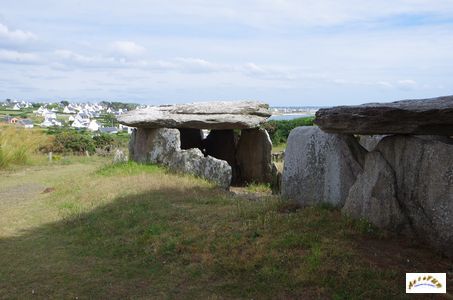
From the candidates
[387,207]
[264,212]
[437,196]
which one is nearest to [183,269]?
[264,212]

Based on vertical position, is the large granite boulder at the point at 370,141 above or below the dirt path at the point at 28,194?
above

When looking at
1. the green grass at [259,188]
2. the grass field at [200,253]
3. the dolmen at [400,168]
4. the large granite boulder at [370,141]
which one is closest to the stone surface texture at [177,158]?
the green grass at [259,188]

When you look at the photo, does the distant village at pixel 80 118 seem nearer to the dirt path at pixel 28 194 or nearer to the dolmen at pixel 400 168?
the dirt path at pixel 28 194

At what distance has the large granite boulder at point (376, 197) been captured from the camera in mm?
7500

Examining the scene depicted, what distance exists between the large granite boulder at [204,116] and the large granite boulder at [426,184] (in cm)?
757

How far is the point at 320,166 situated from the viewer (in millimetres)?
9367

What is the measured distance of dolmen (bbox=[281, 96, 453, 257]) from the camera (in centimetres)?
698

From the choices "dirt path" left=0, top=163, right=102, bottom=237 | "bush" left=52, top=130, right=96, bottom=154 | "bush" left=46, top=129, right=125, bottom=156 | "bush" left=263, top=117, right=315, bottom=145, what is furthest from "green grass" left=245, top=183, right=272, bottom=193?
"bush" left=52, top=130, right=96, bottom=154

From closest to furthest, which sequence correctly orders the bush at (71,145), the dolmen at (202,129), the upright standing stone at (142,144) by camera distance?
the dolmen at (202,129), the upright standing stone at (142,144), the bush at (71,145)

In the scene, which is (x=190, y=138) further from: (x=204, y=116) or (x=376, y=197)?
(x=376, y=197)

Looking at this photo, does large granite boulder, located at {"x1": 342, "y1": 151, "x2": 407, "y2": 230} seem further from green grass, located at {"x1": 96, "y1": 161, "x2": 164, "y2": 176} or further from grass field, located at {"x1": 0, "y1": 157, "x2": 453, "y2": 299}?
green grass, located at {"x1": 96, "y1": 161, "x2": 164, "y2": 176}

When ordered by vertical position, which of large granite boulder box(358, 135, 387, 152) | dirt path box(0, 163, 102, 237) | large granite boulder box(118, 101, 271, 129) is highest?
large granite boulder box(118, 101, 271, 129)

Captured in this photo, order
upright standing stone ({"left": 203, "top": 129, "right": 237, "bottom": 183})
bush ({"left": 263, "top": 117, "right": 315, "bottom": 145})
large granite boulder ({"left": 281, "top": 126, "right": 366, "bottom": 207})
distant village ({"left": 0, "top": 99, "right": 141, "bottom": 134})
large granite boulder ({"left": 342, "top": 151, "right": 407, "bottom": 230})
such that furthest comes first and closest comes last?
1. distant village ({"left": 0, "top": 99, "right": 141, "bottom": 134})
2. bush ({"left": 263, "top": 117, "right": 315, "bottom": 145})
3. upright standing stone ({"left": 203, "top": 129, "right": 237, "bottom": 183})
4. large granite boulder ({"left": 281, "top": 126, "right": 366, "bottom": 207})
5. large granite boulder ({"left": 342, "top": 151, "right": 407, "bottom": 230})

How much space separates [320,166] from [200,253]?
10.0 ft
